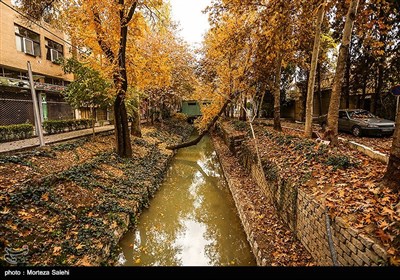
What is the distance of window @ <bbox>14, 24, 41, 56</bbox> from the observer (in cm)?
1562

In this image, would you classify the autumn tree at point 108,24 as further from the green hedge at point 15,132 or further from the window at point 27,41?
the window at point 27,41

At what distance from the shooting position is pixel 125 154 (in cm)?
1141

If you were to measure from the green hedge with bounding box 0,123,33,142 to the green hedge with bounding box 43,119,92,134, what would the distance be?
1.81 metres

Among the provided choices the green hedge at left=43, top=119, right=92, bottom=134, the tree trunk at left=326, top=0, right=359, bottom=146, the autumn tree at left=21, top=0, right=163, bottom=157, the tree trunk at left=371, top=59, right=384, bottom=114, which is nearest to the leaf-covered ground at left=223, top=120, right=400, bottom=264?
the tree trunk at left=326, top=0, right=359, bottom=146

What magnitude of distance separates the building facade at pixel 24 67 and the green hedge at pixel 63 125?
127cm

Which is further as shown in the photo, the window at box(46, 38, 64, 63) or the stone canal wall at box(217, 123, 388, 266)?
the window at box(46, 38, 64, 63)

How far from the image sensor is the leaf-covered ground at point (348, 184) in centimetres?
364

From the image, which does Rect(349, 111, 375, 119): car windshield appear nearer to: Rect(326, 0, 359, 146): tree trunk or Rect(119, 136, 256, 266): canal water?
Rect(326, 0, 359, 146): tree trunk

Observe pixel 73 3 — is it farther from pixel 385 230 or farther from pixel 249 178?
pixel 385 230

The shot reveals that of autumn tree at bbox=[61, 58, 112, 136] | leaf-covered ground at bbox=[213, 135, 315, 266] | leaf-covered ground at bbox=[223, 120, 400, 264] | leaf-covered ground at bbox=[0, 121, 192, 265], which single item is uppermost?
autumn tree at bbox=[61, 58, 112, 136]

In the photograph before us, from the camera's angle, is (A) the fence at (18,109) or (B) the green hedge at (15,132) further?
(A) the fence at (18,109)

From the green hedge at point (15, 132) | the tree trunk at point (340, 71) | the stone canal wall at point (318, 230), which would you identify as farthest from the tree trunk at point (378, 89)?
the green hedge at point (15, 132)

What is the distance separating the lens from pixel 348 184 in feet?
17.4

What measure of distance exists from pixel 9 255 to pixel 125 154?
7.48 m
